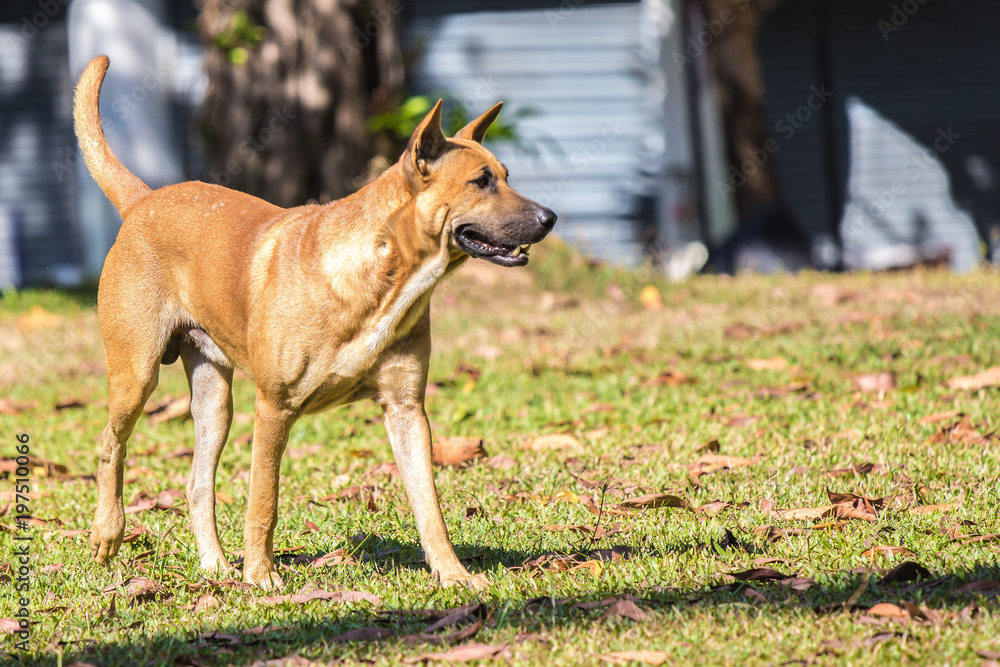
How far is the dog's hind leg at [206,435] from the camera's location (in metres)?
3.91

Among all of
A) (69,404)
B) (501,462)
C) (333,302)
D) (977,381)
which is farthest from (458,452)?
(69,404)

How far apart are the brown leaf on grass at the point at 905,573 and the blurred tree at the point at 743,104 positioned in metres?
9.76

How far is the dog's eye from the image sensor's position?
3580 millimetres

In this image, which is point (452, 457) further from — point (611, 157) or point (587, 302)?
point (611, 157)

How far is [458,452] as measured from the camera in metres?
5.04

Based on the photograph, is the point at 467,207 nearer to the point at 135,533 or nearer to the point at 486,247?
the point at 486,247

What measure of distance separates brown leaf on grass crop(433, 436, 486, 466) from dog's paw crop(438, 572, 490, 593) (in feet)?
5.15

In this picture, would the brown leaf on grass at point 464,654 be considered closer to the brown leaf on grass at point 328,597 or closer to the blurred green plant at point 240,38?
the brown leaf on grass at point 328,597

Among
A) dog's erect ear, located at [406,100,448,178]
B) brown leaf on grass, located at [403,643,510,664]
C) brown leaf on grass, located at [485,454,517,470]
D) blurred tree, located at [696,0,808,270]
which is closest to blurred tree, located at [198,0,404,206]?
blurred tree, located at [696,0,808,270]

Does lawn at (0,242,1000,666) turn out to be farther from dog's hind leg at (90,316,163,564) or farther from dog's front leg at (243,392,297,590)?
dog's hind leg at (90,316,163,564)

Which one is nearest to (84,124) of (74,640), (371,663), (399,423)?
(399,423)

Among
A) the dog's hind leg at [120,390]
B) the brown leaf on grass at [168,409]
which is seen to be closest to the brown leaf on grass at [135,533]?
the dog's hind leg at [120,390]

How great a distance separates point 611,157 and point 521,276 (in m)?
4.88

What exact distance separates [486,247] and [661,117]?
36.9 feet
